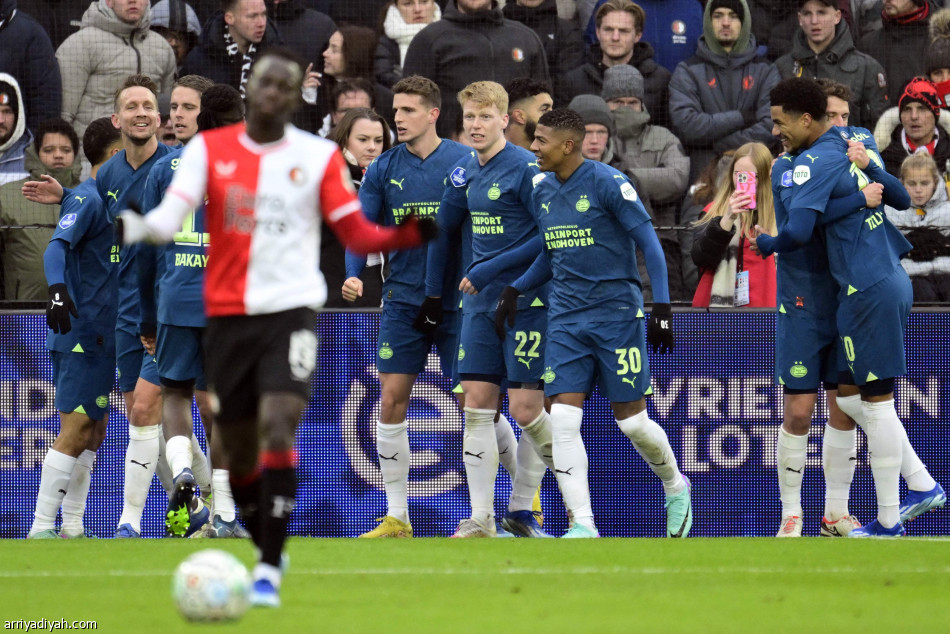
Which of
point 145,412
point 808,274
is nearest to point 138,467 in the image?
point 145,412

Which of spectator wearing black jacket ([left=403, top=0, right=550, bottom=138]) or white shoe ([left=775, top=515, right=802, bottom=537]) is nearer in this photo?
white shoe ([left=775, top=515, right=802, bottom=537])

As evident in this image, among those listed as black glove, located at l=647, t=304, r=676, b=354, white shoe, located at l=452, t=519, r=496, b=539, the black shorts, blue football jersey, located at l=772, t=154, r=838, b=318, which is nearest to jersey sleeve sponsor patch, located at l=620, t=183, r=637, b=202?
black glove, located at l=647, t=304, r=676, b=354

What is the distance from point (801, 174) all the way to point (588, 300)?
1.37 m

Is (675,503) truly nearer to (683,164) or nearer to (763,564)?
(763,564)

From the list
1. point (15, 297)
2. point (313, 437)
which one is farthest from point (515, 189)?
point (15, 297)

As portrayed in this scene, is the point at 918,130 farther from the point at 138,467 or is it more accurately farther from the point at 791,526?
the point at 138,467

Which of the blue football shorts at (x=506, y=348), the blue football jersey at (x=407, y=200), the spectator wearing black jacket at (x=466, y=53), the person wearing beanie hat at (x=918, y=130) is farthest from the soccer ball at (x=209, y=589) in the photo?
the person wearing beanie hat at (x=918, y=130)

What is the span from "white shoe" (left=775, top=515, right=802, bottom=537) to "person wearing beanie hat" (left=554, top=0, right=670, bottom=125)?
12.6 ft

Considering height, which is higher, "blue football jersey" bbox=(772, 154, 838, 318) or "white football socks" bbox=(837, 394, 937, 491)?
Result: "blue football jersey" bbox=(772, 154, 838, 318)

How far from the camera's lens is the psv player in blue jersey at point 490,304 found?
8.35m

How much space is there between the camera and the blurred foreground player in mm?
5156

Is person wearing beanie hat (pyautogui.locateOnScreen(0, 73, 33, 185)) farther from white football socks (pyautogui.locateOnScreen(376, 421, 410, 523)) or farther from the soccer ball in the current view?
the soccer ball

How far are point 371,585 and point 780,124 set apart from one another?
3878 mm

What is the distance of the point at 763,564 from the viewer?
20.8 ft
